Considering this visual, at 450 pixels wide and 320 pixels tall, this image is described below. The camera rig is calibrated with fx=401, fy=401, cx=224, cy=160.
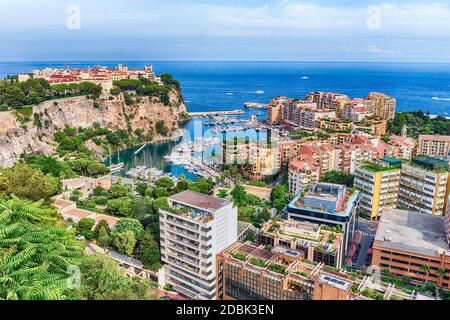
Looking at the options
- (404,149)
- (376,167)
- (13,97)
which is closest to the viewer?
(376,167)

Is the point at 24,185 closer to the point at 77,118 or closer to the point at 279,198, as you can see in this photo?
the point at 279,198

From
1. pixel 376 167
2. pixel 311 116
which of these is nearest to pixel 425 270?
pixel 376 167

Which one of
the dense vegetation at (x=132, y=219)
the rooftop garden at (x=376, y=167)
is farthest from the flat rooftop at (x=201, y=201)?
the rooftop garden at (x=376, y=167)

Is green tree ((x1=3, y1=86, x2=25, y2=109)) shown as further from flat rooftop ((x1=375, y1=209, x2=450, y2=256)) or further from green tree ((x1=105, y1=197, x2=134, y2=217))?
flat rooftop ((x1=375, y1=209, x2=450, y2=256))

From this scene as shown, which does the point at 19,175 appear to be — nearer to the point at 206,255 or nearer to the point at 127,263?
the point at 127,263

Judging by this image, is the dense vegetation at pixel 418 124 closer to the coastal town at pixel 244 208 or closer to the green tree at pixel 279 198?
the coastal town at pixel 244 208

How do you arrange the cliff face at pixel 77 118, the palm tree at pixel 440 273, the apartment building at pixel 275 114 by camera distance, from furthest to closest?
1. the apartment building at pixel 275 114
2. the cliff face at pixel 77 118
3. the palm tree at pixel 440 273

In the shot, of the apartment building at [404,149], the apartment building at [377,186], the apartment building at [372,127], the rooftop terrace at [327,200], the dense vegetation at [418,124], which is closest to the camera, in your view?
the rooftop terrace at [327,200]
